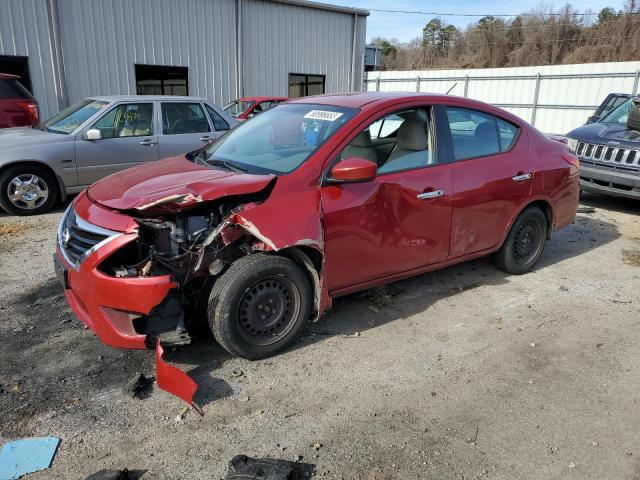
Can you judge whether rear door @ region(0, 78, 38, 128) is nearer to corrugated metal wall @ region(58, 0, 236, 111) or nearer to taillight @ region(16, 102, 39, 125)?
taillight @ region(16, 102, 39, 125)

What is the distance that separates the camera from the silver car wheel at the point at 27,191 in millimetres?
6926

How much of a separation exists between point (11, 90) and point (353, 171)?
25.8 ft

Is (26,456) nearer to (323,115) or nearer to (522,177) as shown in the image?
(323,115)

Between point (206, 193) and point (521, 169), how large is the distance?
3.04 m

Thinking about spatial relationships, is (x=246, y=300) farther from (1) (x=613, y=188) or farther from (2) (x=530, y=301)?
(1) (x=613, y=188)

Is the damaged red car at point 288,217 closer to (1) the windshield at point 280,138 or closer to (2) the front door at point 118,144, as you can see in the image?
(1) the windshield at point 280,138

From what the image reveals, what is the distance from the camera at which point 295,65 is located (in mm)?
17234

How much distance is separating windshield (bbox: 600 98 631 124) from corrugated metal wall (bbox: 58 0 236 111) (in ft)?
35.3

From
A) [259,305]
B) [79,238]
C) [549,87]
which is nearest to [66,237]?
[79,238]

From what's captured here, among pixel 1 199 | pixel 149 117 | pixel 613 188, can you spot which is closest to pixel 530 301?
pixel 613 188

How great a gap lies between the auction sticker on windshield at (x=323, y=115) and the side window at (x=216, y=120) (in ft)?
15.4

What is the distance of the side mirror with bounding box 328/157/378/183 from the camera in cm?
337

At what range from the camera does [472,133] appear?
14.7 feet

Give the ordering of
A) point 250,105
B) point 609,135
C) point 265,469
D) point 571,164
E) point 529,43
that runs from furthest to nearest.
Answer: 1. point 529,43
2. point 250,105
3. point 609,135
4. point 571,164
5. point 265,469
